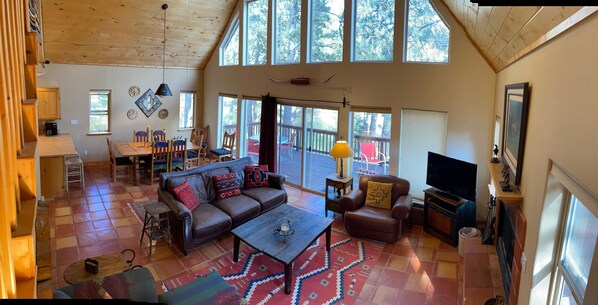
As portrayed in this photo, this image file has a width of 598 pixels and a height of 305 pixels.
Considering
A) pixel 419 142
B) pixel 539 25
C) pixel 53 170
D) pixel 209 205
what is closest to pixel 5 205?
pixel 539 25

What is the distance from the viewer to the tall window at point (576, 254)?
5.81ft

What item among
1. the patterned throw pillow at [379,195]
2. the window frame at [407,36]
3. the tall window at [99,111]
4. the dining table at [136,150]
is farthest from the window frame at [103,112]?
the window frame at [407,36]

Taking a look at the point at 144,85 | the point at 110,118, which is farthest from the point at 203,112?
the point at 110,118

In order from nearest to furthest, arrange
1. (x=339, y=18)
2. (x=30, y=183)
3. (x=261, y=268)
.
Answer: (x=30, y=183) < (x=261, y=268) < (x=339, y=18)

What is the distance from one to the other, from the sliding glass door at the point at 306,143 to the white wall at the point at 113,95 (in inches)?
159

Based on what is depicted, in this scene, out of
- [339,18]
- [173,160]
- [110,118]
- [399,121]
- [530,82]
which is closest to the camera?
[530,82]

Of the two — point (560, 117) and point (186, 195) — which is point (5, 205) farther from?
point (186, 195)

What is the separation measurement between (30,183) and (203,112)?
33.4 ft

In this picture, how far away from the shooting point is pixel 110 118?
996cm

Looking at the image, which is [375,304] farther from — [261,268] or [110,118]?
[110,118]

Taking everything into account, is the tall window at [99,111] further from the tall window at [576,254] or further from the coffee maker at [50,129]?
the tall window at [576,254]

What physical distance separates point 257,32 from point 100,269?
6778 millimetres

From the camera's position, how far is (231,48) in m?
10.0

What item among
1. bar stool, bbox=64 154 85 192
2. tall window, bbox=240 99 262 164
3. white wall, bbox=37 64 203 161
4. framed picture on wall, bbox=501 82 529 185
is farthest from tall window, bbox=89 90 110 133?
framed picture on wall, bbox=501 82 529 185
